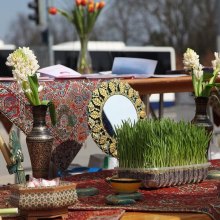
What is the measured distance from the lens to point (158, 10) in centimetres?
3484

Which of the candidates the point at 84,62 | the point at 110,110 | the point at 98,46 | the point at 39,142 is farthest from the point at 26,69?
the point at 98,46

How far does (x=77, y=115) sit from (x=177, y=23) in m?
30.8

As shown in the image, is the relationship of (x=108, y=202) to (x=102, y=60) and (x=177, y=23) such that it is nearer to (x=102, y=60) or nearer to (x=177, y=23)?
(x=102, y=60)

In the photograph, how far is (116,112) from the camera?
346 centimetres

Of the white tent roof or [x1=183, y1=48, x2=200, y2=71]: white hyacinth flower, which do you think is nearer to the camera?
[x1=183, y1=48, x2=200, y2=71]: white hyacinth flower

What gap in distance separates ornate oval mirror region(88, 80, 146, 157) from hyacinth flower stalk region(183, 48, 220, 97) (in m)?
0.27

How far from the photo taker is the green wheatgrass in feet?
9.20

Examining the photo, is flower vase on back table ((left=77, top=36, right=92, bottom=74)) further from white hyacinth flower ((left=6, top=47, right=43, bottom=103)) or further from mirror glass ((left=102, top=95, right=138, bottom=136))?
white hyacinth flower ((left=6, top=47, right=43, bottom=103))

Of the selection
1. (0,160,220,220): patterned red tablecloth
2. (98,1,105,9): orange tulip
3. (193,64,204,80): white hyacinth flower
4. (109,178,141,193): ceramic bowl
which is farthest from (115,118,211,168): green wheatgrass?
(98,1,105,9): orange tulip

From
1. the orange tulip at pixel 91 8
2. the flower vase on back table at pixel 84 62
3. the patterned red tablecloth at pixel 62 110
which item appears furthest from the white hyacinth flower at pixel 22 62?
the orange tulip at pixel 91 8

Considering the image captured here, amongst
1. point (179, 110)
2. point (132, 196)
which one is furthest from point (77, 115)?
point (179, 110)

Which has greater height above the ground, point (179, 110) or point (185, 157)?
point (185, 157)

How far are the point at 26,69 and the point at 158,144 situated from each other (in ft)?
1.63

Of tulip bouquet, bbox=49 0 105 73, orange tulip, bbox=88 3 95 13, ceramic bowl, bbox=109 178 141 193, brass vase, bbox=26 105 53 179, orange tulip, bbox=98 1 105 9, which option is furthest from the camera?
orange tulip, bbox=98 1 105 9
